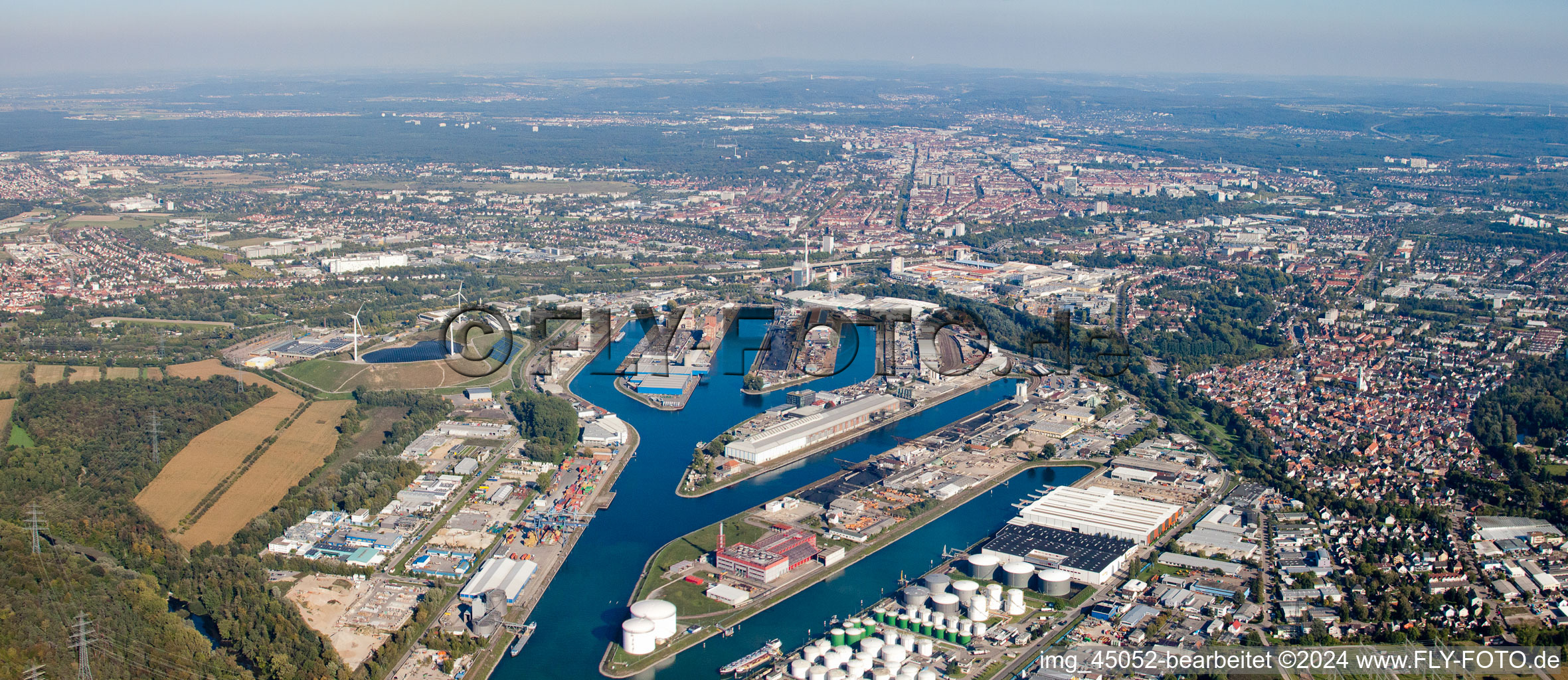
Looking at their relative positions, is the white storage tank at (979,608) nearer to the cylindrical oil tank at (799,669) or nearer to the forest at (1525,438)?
the cylindrical oil tank at (799,669)

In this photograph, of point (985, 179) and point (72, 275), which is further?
point (985, 179)

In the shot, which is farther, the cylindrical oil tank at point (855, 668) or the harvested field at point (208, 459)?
the harvested field at point (208, 459)

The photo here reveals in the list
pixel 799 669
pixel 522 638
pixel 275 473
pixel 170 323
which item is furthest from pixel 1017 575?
pixel 170 323

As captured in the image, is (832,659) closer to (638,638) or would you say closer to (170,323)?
(638,638)

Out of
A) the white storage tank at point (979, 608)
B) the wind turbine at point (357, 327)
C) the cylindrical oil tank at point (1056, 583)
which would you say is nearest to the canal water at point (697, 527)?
the white storage tank at point (979, 608)

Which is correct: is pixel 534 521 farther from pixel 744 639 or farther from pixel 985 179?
pixel 985 179

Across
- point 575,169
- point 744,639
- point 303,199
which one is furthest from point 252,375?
point 575,169
